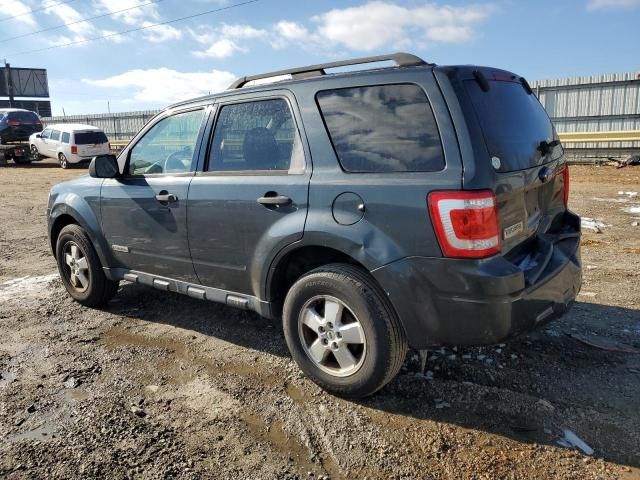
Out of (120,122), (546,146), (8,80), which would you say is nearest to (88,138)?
(120,122)

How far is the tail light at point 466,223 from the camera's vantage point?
264 cm

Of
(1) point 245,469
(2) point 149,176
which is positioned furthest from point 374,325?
(2) point 149,176

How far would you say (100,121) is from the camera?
3350cm

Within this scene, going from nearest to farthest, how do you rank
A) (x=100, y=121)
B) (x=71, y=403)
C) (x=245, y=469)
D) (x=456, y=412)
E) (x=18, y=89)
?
1. (x=245, y=469)
2. (x=456, y=412)
3. (x=71, y=403)
4. (x=100, y=121)
5. (x=18, y=89)

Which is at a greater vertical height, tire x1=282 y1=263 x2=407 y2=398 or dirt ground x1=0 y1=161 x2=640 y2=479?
tire x1=282 y1=263 x2=407 y2=398

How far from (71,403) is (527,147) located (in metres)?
3.21

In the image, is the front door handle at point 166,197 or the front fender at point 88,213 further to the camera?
the front fender at point 88,213

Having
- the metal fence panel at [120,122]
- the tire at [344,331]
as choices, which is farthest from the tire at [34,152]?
the tire at [344,331]

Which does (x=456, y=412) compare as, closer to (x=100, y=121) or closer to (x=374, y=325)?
(x=374, y=325)

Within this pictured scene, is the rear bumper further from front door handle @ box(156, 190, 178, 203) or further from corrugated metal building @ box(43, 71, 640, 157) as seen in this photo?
corrugated metal building @ box(43, 71, 640, 157)

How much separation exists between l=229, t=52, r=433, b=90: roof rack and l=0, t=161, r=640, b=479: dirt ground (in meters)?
1.97

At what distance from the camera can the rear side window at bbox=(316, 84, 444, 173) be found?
Answer: 2.83m

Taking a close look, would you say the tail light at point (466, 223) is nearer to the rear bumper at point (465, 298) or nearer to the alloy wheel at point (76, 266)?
the rear bumper at point (465, 298)

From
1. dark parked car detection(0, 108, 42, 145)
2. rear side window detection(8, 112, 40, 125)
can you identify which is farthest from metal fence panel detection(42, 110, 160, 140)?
dark parked car detection(0, 108, 42, 145)
